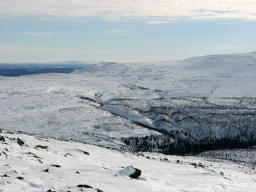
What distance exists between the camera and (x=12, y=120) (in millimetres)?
131375

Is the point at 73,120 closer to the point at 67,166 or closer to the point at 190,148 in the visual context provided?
the point at 190,148

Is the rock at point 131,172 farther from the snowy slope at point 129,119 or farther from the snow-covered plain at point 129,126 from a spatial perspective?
the snowy slope at point 129,119

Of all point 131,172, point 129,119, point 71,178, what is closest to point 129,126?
point 129,119

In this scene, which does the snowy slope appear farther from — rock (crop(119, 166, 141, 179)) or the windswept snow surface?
rock (crop(119, 166, 141, 179))

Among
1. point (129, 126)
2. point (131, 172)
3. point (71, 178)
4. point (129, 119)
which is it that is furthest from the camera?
point (129, 119)

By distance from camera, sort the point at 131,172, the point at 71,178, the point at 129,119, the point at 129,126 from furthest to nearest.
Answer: the point at 129,119 < the point at 129,126 < the point at 131,172 < the point at 71,178

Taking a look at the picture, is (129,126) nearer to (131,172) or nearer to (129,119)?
(129,119)

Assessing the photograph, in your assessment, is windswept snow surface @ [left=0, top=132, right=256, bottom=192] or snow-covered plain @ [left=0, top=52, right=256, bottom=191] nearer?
windswept snow surface @ [left=0, top=132, right=256, bottom=192]

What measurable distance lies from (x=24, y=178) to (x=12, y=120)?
115m

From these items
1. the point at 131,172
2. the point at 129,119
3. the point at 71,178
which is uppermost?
the point at 71,178

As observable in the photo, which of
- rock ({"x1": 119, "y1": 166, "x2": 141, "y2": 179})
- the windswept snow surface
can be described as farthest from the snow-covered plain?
rock ({"x1": 119, "y1": 166, "x2": 141, "y2": 179})

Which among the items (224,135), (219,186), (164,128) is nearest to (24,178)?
(219,186)

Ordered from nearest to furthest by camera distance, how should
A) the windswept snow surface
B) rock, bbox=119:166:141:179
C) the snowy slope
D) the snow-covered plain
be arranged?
1. the windswept snow surface
2. rock, bbox=119:166:141:179
3. the snow-covered plain
4. the snowy slope

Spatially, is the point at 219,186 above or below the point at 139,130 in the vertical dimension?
above
